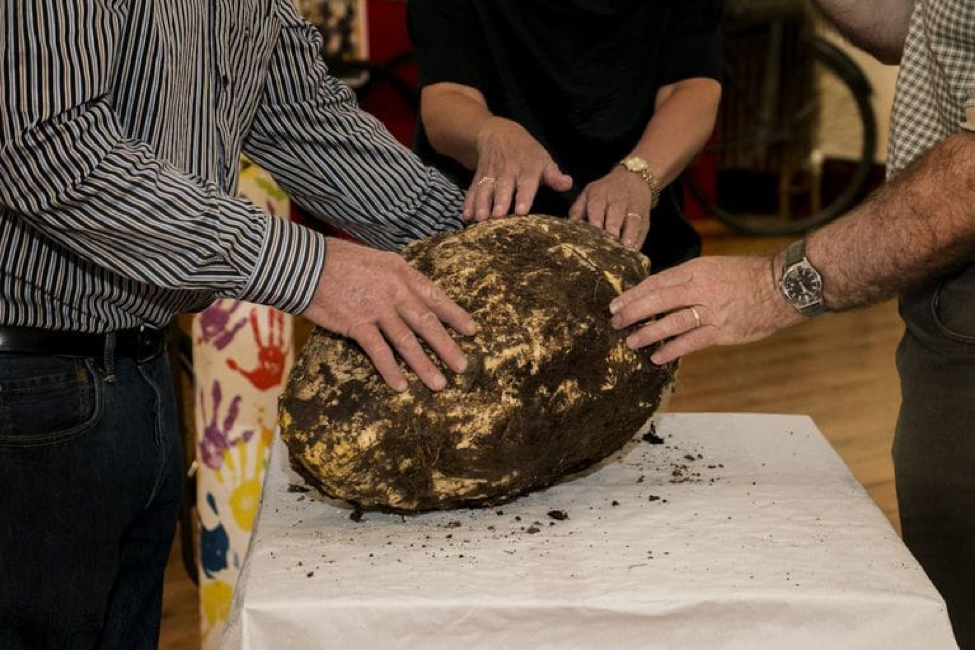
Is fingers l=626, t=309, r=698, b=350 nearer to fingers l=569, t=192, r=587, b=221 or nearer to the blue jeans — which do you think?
fingers l=569, t=192, r=587, b=221

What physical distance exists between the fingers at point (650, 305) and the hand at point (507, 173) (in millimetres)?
297

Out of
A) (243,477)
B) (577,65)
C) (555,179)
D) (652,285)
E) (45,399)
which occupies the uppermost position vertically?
(577,65)

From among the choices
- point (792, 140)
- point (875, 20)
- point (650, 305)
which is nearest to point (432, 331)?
point (650, 305)

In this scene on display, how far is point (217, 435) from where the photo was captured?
2439mm

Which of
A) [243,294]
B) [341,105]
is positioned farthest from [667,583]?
[341,105]

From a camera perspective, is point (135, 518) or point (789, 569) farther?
point (135, 518)

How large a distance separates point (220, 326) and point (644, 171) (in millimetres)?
976

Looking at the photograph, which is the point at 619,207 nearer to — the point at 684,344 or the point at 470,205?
the point at 470,205

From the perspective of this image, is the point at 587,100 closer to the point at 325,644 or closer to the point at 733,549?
the point at 733,549

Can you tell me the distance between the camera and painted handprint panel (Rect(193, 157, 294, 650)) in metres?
2.41

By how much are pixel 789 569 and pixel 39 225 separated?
3.03 feet

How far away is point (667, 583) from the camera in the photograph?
1315 millimetres

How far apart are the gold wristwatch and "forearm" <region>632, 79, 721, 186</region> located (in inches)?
0.6

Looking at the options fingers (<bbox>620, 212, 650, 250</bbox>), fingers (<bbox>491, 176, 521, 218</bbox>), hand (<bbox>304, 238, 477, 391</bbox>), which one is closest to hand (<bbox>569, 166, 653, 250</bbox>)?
fingers (<bbox>620, 212, 650, 250</bbox>)
